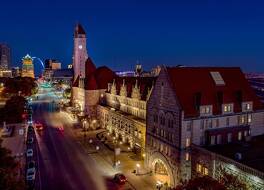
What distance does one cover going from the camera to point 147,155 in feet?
213

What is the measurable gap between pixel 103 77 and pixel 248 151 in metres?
69.7

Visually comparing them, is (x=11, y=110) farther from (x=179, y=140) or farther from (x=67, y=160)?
(x=179, y=140)

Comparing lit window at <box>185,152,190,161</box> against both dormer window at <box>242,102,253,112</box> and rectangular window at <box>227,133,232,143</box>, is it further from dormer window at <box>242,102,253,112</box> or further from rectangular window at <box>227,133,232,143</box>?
dormer window at <box>242,102,253,112</box>

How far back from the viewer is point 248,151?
51.6 meters

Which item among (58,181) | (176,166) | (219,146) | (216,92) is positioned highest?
(216,92)

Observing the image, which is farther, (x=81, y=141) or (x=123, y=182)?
(x=81, y=141)

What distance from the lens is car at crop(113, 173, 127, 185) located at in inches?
2258

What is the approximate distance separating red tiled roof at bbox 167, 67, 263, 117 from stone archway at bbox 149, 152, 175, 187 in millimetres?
10881

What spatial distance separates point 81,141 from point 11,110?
30.6 metres

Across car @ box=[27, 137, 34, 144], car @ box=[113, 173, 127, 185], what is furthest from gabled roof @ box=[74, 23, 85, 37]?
car @ box=[113, 173, 127, 185]

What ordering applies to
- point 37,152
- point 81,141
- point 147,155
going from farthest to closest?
1. point 81,141
2. point 37,152
3. point 147,155

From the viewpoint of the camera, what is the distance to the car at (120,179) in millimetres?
57341

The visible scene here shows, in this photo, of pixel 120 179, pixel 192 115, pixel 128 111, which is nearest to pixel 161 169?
pixel 120 179

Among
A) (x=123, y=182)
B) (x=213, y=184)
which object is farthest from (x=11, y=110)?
(x=213, y=184)
